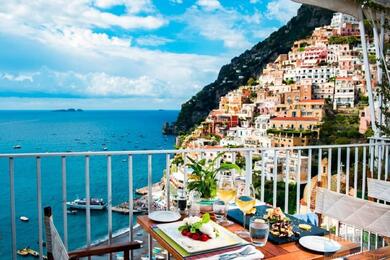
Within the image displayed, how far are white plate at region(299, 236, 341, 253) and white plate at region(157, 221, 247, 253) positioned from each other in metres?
0.24

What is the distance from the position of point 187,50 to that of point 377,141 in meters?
Result: 46.8

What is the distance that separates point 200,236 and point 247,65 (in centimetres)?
4954

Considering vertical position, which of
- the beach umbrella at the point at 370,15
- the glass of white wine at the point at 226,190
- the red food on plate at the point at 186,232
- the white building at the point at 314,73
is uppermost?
the white building at the point at 314,73

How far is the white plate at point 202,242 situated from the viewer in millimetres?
1205

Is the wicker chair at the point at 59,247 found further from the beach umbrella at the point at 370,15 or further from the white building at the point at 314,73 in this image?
the white building at the point at 314,73

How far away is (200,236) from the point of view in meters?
1.28

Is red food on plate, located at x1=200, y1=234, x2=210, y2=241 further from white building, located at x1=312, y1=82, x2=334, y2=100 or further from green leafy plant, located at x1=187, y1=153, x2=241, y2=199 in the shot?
white building, located at x1=312, y1=82, x2=334, y2=100

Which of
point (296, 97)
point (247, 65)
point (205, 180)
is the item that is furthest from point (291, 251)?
point (247, 65)

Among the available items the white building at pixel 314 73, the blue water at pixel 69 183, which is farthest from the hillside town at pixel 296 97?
the blue water at pixel 69 183

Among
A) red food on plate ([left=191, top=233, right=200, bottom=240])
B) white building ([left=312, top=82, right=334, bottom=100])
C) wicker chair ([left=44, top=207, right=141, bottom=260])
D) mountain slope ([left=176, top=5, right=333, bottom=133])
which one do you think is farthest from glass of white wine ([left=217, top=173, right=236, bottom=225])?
mountain slope ([left=176, top=5, right=333, bottom=133])

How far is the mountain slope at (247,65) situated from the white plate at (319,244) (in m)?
41.0

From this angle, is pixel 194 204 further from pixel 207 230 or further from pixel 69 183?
pixel 69 183

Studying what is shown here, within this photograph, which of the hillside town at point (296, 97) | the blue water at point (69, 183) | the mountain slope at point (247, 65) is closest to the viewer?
the blue water at point (69, 183)

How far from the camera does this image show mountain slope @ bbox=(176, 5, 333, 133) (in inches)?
1725
